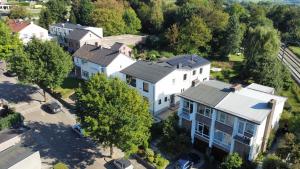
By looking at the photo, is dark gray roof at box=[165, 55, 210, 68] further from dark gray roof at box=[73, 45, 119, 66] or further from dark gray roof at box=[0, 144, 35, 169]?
dark gray roof at box=[0, 144, 35, 169]

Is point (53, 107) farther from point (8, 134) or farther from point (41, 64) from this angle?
point (8, 134)

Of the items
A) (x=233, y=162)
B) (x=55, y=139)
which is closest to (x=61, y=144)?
(x=55, y=139)

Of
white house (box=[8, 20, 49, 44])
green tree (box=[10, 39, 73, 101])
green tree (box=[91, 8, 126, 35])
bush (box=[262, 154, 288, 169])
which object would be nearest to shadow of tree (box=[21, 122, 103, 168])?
green tree (box=[10, 39, 73, 101])

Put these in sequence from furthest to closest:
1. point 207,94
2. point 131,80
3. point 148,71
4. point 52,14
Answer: point 52,14
point 131,80
point 148,71
point 207,94

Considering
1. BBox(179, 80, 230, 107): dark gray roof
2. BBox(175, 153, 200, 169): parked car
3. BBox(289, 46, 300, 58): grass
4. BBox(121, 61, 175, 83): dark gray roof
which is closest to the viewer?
BBox(175, 153, 200, 169): parked car

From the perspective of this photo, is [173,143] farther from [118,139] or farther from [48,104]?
[48,104]

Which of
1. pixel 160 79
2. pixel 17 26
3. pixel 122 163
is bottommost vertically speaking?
pixel 122 163

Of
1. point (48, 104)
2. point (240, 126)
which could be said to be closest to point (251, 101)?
point (240, 126)
